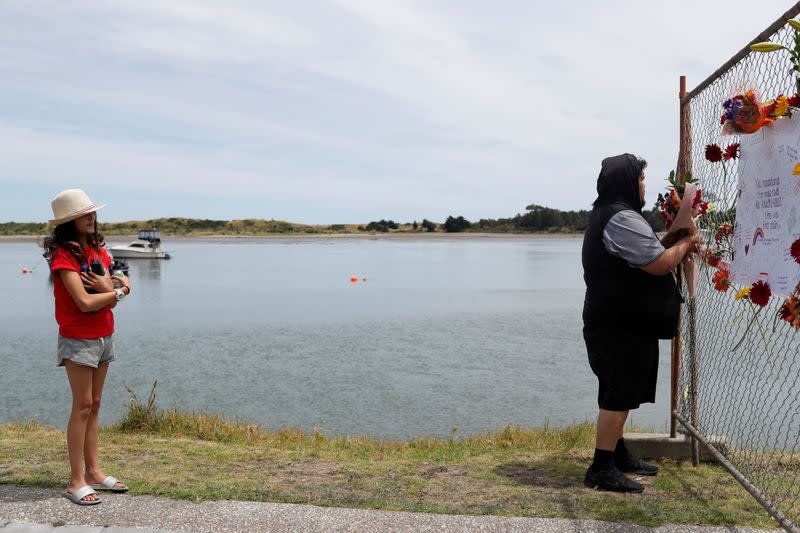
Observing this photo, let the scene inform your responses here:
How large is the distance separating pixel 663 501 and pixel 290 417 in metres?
7.41

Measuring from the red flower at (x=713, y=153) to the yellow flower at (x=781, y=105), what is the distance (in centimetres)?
94

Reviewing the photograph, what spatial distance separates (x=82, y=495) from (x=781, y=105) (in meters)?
4.14

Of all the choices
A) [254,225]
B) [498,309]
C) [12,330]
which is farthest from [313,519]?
[254,225]

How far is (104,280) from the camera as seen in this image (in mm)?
4250

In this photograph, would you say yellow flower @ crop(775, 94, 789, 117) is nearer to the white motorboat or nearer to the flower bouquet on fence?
the flower bouquet on fence

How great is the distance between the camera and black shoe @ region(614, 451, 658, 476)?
15.9 ft

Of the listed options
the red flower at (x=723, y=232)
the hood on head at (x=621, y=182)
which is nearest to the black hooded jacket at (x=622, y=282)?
the hood on head at (x=621, y=182)

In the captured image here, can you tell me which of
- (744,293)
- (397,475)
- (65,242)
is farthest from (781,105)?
(65,242)

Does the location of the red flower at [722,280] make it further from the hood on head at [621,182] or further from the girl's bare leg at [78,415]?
the girl's bare leg at [78,415]

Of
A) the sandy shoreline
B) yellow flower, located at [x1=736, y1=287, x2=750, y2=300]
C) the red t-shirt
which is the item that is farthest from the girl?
the sandy shoreline

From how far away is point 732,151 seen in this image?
4.14 m

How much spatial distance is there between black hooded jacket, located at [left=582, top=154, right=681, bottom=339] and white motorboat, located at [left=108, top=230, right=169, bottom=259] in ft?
183

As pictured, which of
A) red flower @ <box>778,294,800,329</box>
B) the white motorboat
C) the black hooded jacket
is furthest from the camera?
the white motorboat

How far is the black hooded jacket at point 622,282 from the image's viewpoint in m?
4.23
